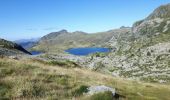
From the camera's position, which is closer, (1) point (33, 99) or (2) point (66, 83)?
(1) point (33, 99)

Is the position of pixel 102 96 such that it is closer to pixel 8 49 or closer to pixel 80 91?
pixel 80 91

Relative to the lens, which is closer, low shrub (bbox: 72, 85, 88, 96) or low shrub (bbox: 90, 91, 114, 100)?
low shrub (bbox: 90, 91, 114, 100)

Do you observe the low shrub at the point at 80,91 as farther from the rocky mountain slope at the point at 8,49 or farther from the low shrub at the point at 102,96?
the rocky mountain slope at the point at 8,49

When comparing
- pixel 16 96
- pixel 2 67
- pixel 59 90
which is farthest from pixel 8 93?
pixel 2 67

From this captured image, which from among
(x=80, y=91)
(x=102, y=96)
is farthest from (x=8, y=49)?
(x=102, y=96)

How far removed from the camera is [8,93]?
1577cm

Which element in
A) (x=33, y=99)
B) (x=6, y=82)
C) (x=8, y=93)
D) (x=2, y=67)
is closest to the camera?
(x=33, y=99)

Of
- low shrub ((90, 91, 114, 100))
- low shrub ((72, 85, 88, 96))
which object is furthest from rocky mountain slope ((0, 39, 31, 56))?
low shrub ((90, 91, 114, 100))

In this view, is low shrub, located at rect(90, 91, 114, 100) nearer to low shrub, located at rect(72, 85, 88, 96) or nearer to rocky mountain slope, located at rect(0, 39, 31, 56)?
low shrub, located at rect(72, 85, 88, 96)

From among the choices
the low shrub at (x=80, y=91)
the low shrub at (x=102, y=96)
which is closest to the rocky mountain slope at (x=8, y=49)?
the low shrub at (x=80, y=91)

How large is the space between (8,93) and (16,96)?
0.63m

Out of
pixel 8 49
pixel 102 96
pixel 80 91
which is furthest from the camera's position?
A: pixel 8 49

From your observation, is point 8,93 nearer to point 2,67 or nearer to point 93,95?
point 93,95

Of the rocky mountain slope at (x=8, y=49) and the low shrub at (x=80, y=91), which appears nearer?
the low shrub at (x=80, y=91)
